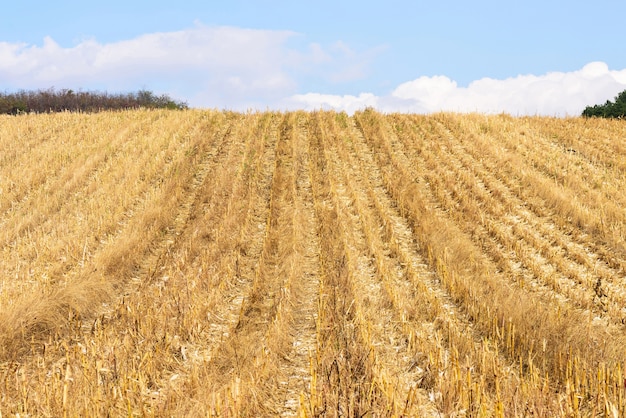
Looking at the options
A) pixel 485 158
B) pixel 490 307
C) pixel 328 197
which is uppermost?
pixel 485 158

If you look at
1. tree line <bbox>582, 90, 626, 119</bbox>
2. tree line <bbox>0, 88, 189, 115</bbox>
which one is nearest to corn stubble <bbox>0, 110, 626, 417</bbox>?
tree line <bbox>582, 90, 626, 119</bbox>

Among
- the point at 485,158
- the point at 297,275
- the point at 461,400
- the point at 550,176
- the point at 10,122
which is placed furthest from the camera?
the point at 10,122

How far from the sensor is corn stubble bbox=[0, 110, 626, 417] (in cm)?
480

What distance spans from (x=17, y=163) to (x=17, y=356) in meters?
14.6

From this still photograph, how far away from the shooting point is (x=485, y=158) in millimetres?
16672

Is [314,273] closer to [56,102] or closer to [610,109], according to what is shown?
[610,109]

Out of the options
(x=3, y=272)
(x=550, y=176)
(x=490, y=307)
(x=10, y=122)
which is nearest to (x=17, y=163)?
(x=10, y=122)

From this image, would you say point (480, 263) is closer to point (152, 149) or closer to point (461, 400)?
point (461, 400)

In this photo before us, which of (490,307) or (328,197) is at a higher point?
(328,197)

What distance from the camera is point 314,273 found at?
8906 mm

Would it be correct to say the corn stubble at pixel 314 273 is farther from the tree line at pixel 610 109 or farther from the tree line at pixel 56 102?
the tree line at pixel 56 102

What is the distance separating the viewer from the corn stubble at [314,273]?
480 centimetres

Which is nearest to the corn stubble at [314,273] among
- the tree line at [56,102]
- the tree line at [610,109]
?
the tree line at [610,109]

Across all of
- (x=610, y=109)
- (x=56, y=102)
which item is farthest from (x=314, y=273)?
(x=56, y=102)
